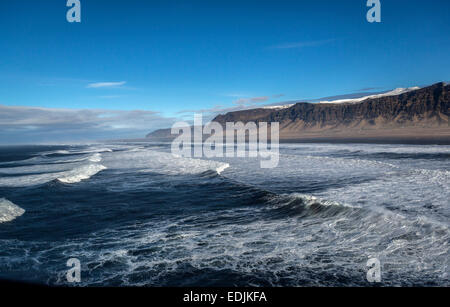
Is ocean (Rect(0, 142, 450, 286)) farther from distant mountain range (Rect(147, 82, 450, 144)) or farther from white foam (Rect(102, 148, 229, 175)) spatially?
distant mountain range (Rect(147, 82, 450, 144))

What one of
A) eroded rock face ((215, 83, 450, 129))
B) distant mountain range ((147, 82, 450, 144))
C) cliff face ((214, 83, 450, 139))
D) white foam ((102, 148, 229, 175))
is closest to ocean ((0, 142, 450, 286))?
white foam ((102, 148, 229, 175))

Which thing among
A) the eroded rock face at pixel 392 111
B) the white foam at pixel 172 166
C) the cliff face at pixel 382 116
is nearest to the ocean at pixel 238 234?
the white foam at pixel 172 166

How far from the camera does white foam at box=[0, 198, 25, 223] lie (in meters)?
10.1

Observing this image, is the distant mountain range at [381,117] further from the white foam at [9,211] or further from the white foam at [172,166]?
the white foam at [9,211]

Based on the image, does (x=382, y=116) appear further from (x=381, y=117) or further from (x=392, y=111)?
(x=392, y=111)

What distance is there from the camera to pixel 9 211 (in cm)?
1078

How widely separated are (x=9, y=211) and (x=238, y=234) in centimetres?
929

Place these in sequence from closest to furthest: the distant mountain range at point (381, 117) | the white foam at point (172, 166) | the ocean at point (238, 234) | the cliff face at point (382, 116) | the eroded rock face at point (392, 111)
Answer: the ocean at point (238, 234)
the white foam at point (172, 166)
the distant mountain range at point (381, 117)
the cliff face at point (382, 116)
the eroded rock face at point (392, 111)

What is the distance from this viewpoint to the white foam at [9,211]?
1012cm

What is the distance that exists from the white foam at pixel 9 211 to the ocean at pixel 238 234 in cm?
4
